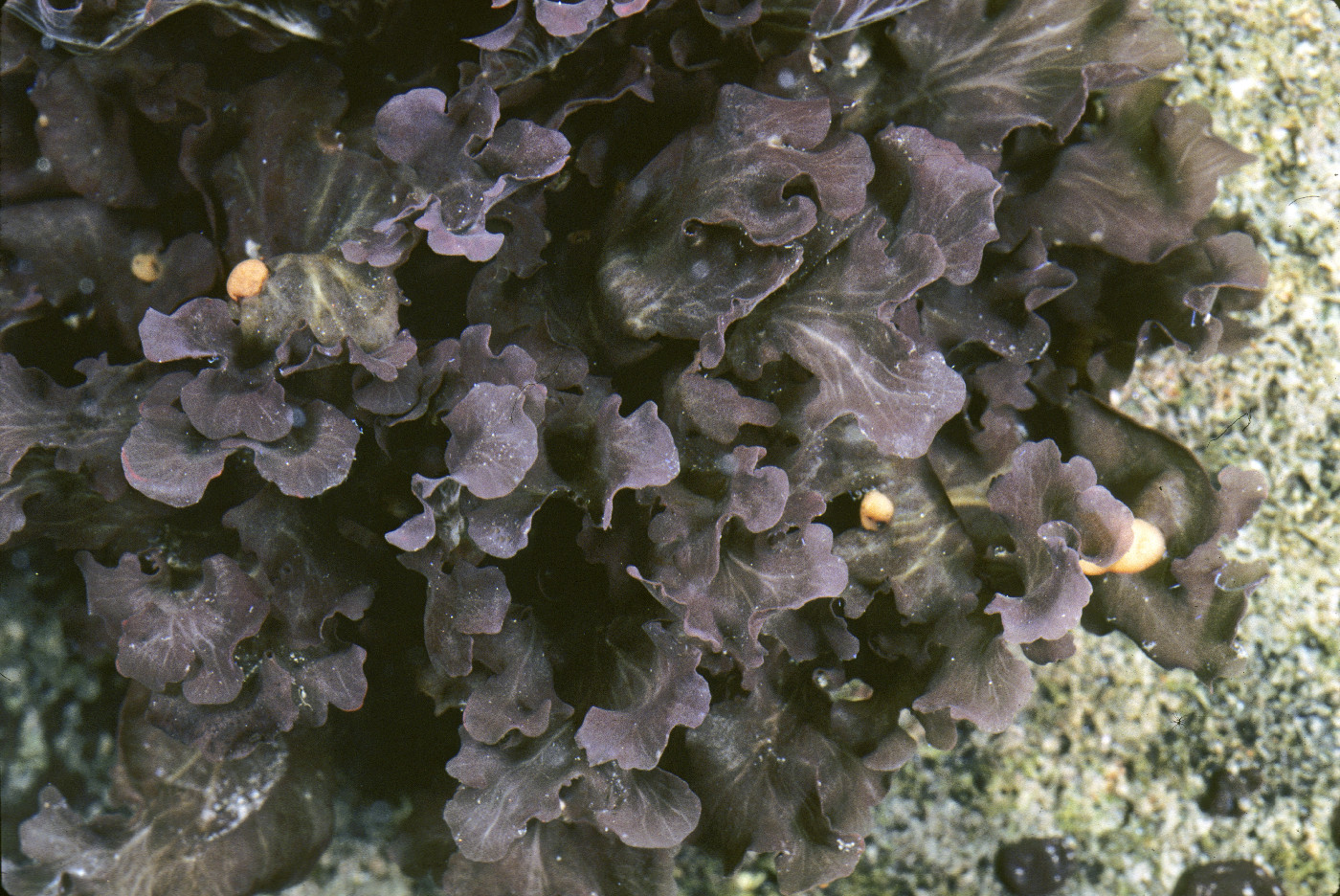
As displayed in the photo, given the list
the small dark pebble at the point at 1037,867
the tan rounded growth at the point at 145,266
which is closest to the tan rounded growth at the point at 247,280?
the tan rounded growth at the point at 145,266

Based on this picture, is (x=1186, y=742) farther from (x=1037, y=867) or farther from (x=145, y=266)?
(x=145, y=266)

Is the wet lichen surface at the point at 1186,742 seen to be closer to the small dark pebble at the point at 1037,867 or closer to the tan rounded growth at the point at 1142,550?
the small dark pebble at the point at 1037,867

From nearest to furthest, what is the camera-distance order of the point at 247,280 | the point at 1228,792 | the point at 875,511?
the point at 247,280 → the point at 875,511 → the point at 1228,792

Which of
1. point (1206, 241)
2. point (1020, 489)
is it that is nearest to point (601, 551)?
point (1020, 489)

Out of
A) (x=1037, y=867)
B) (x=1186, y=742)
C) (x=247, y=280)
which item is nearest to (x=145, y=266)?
(x=247, y=280)

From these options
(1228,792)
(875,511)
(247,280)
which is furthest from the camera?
(1228,792)
